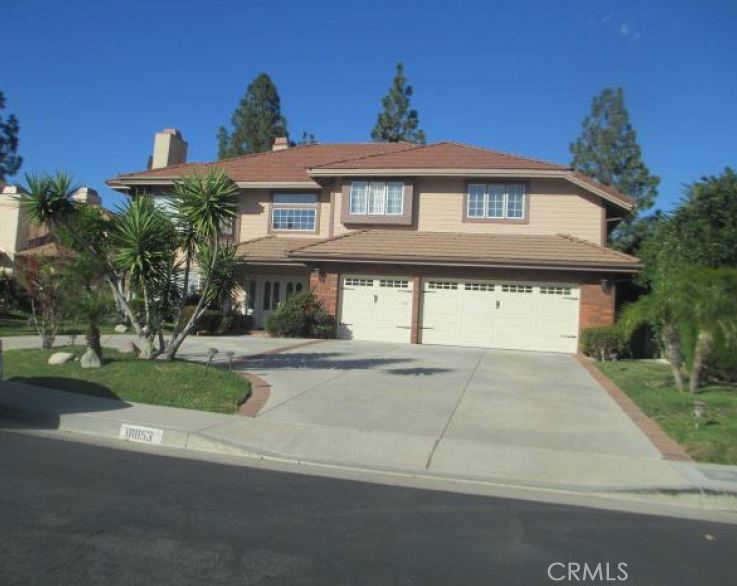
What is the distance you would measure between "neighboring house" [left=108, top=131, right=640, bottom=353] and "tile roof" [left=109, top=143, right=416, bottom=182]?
0.54 meters

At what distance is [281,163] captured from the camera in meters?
26.4

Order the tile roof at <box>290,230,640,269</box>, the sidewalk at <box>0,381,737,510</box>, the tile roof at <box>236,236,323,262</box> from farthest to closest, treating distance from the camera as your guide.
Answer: the tile roof at <box>236,236,323,262</box> < the tile roof at <box>290,230,640,269</box> < the sidewalk at <box>0,381,737,510</box>

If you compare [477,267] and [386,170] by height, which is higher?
[386,170]

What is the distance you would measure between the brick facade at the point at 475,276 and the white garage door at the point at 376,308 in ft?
0.76

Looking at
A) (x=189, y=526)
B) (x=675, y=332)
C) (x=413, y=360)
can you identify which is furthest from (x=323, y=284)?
(x=189, y=526)

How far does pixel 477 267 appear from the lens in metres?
19.9

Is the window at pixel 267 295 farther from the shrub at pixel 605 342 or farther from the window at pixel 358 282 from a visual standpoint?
the shrub at pixel 605 342

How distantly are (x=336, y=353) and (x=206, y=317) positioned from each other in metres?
6.70

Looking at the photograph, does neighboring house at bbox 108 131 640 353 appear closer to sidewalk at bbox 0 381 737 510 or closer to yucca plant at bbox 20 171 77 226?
yucca plant at bbox 20 171 77 226

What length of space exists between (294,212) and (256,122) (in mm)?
29586

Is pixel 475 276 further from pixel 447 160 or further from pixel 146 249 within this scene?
pixel 146 249

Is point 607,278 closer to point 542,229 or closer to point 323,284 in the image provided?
point 542,229

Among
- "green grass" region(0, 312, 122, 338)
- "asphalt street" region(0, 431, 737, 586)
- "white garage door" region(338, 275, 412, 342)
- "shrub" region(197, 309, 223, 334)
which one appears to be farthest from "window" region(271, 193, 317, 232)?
"asphalt street" region(0, 431, 737, 586)

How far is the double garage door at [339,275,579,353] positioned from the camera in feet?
64.3
